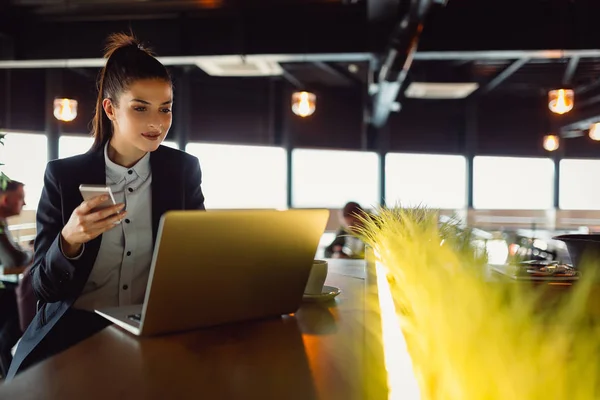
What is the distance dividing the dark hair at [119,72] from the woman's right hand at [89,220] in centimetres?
45

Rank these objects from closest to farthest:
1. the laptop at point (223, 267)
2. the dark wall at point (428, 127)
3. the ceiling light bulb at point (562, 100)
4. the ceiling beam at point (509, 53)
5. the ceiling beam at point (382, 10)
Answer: the laptop at point (223, 267), the ceiling beam at point (382, 10), the ceiling light bulb at point (562, 100), the ceiling beam at point (509, 53), the dark wall at point (428, 127)

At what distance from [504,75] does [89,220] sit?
319 inches

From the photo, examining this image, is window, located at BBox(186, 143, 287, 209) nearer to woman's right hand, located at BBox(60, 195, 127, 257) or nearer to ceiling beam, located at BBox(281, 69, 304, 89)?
ceiling beam, located at BBox(281, 69, 304, 89)

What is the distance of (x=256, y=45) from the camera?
5.73m

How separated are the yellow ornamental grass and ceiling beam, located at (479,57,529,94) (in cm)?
755

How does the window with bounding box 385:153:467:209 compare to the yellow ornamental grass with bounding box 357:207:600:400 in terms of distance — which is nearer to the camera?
the yellow ornamental grass with bounding box 357:207:600:400

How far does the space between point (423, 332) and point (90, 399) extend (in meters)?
0.46

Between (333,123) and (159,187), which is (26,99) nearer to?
(333,123)

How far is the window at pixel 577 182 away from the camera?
9.46m

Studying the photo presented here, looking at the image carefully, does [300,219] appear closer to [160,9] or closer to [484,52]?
[484,52]

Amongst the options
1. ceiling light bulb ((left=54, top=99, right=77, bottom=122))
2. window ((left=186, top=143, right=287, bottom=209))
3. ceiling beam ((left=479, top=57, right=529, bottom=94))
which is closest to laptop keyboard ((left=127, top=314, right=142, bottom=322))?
ceiling light bulb ((left=54, top=99, right=77, bottom=122))

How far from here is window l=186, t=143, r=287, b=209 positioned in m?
7.96

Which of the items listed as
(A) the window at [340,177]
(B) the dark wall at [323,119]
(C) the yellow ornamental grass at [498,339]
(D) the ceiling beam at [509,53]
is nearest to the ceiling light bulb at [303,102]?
(D) the ceiling beam at [509,53]

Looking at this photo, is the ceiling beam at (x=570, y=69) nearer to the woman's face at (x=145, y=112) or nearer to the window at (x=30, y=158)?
the woman's face at (x=145, y=112)
